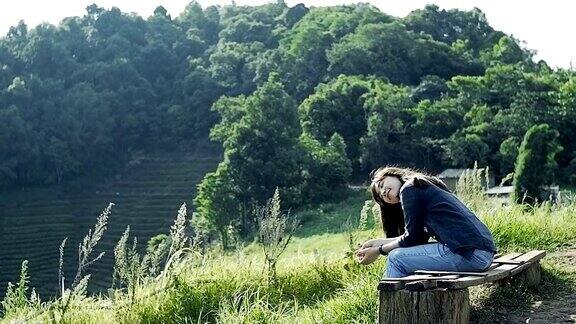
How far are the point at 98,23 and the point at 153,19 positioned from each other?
557 cm

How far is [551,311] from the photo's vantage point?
138 inches

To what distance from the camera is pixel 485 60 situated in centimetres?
4334

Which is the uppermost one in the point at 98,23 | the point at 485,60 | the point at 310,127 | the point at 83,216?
the point at 98,23

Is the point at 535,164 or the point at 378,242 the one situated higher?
the point at 378,242

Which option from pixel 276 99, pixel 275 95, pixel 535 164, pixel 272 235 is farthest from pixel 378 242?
pixel 275 95

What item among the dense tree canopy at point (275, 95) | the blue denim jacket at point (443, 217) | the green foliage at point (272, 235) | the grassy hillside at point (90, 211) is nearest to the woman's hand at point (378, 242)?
the blue denim jacket at point (443, 217)

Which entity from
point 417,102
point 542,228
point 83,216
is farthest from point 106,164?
point 542,228

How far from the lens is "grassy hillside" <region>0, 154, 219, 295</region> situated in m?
29.4

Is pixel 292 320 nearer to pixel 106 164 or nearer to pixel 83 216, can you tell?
pixel 83 216

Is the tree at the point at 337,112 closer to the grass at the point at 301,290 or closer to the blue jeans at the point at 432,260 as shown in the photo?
the grass at the point at 301,290

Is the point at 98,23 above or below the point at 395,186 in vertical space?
above

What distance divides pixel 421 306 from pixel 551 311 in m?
0.98

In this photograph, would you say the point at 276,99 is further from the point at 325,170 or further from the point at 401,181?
the point at 401,181

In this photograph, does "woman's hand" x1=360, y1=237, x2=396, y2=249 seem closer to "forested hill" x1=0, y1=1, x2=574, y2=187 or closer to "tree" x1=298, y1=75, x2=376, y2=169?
"forested hill" x1=0, y1=1, x2=574, y2=187
